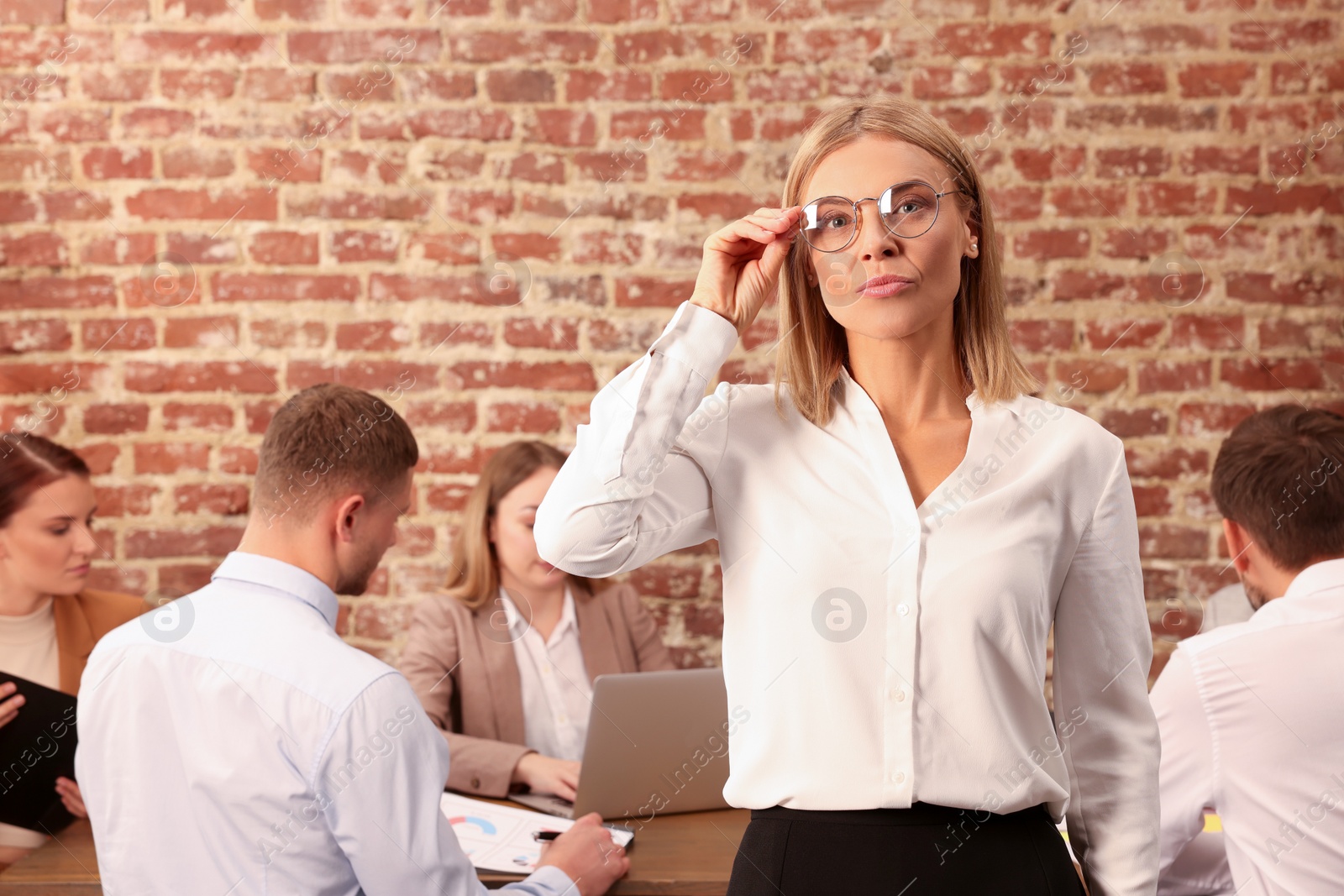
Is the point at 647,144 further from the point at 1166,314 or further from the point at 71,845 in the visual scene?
the point at 71,845

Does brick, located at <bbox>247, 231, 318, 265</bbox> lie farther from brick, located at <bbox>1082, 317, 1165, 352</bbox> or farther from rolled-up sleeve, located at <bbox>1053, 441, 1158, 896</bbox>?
rolled-up sleeve, located at <bbox>1053, 441, 1158, 896</bbox>

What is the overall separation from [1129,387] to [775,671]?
81.0 inches

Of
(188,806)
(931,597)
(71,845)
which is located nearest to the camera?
(931,597)

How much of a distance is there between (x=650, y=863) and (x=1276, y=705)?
968mm

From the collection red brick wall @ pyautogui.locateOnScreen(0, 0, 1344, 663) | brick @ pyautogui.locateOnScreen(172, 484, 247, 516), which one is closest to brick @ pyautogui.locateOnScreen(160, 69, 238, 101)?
red brick wall @ pyautogui.locateOnScreen(0, 0, 1344, 663)

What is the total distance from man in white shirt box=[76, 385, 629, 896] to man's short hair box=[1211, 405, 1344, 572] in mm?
1313

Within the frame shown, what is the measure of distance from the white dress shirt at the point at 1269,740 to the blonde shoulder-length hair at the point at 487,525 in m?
1.47

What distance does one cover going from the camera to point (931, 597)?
3.45 ft

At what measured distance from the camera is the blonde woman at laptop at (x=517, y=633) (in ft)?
8.00

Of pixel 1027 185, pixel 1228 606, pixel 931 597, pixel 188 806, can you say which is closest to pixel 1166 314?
pixel 1027 185

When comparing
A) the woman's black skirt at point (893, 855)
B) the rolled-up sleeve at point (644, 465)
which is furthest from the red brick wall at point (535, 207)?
the woman's black skirt at point (893, 855)

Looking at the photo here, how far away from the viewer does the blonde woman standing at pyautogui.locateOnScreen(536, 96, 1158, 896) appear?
1028 millimetres

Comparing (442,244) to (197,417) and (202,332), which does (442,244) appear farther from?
(197,417)

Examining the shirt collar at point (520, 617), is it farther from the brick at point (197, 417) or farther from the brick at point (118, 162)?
the brick at point (118, 162)
